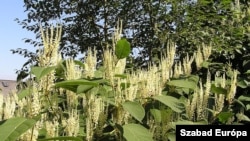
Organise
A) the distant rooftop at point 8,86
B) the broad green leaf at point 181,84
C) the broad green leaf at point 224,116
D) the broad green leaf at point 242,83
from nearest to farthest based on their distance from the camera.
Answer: the broad green leaf at point 224,116
the broad green leaf at point 181,84
the distant rooftop at point 8,86
the broad green leaf at point 242,83

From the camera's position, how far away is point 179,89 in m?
3.41

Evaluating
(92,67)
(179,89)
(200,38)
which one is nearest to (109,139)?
(92,67)

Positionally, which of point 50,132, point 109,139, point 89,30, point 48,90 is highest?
point 89,30

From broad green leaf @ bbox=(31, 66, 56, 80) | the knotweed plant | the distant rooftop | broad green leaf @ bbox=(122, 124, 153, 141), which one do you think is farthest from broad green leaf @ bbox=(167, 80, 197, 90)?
broad green leaf @ bbox=(31, 66, 56, 80)

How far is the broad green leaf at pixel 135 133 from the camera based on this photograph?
222cm

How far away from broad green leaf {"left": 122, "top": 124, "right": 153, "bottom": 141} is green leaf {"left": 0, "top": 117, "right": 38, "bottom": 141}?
630 millimetres

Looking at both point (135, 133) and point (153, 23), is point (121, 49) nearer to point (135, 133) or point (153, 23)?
point (135, 133)

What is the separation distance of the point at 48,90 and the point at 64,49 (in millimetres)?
8471

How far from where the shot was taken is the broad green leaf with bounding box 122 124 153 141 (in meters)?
2.22

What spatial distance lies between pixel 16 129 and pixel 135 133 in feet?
2.47

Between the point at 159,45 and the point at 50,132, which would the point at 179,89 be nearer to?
the point at 50,132

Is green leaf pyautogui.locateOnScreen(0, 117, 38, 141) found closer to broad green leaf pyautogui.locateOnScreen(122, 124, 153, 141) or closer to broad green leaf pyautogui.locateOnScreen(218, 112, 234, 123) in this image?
broad green leaf pyautogui.locateOnScreen(122, 124, 153, 141)

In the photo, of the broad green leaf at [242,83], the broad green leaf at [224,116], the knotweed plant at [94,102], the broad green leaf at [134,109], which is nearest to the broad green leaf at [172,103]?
the knotweed plant at [94,102]

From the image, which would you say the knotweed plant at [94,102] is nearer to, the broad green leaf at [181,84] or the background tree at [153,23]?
the broad green leaf at [181,84]
